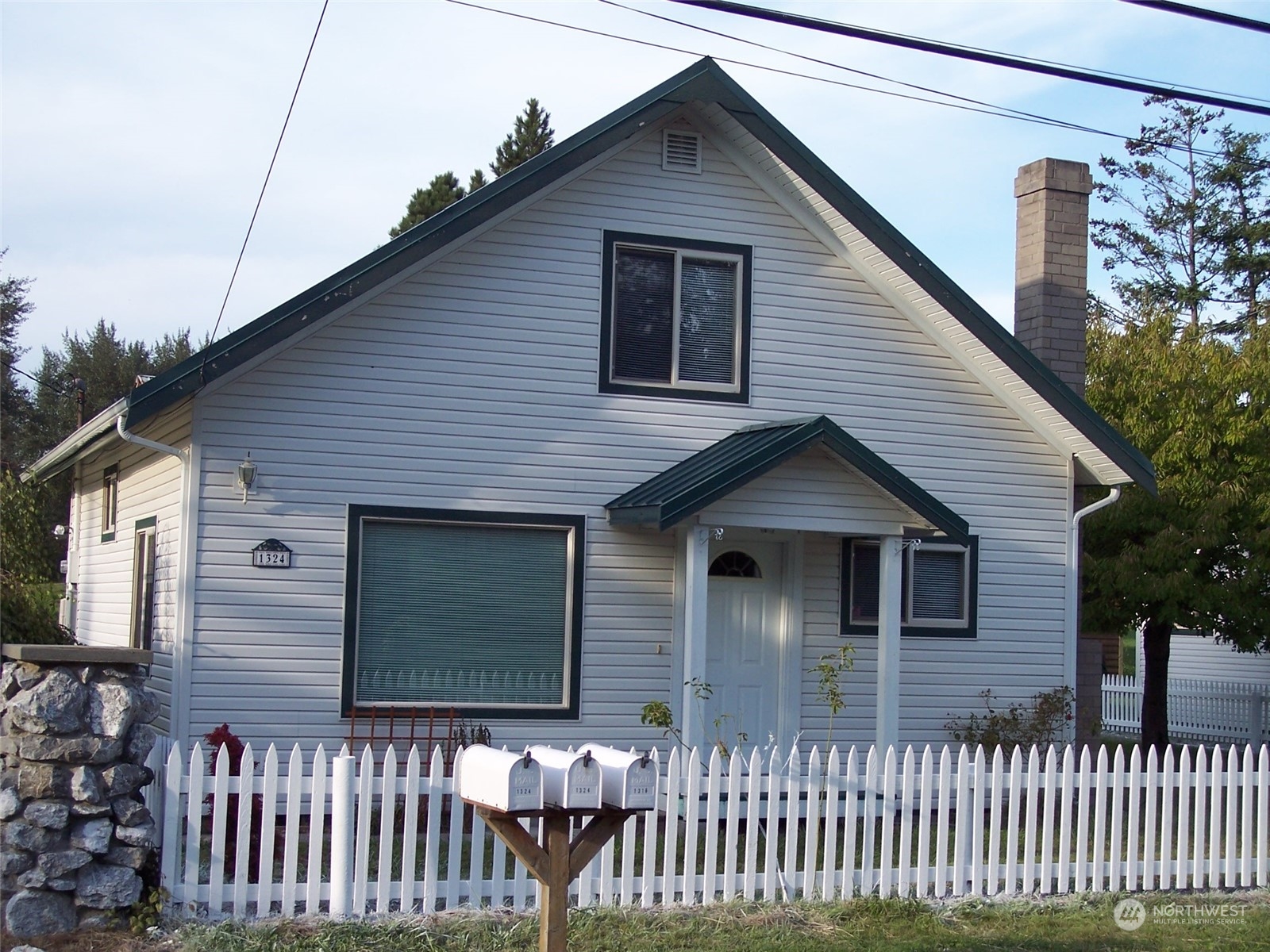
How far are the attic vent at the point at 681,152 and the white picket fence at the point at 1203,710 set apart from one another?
1400 centimetres

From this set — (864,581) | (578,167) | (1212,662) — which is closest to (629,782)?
(578,167)

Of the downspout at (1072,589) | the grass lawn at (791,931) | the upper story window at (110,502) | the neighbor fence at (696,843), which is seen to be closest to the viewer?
the grass lawn at (791,931)

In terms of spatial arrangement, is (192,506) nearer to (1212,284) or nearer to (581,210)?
(581,210)

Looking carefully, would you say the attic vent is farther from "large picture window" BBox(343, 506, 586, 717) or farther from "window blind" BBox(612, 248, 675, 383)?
"large picture window" BBox(343, 506, 586, 717)

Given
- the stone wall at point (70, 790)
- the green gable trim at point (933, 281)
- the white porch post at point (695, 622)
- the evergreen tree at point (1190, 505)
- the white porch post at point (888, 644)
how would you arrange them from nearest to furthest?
the stone wall at point (70, 790) < the white porch post at point (695, 622) < the white porch post at point (888, 644) < the green gable trim at point (933, 281) < the evergreen tree at point (1190, 505)

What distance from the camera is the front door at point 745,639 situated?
12289 mm

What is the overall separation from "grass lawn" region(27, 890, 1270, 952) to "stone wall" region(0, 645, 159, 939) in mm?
239

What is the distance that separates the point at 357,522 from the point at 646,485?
2.43m

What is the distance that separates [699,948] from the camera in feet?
24.5

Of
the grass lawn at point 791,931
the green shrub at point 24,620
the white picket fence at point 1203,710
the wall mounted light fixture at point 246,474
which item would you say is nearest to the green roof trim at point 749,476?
the wall mounted light fixture at point 246,474

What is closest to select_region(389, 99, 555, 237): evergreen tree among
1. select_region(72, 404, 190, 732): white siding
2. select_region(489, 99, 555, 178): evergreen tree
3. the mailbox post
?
select_region(489, 99, 555, 178): evergreen tree

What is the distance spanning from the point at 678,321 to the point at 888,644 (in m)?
3.35

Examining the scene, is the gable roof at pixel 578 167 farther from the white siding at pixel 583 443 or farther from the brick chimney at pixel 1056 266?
the brick chimney at pixel 1056 266

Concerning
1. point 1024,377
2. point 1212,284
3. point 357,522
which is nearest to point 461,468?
point 357,522
